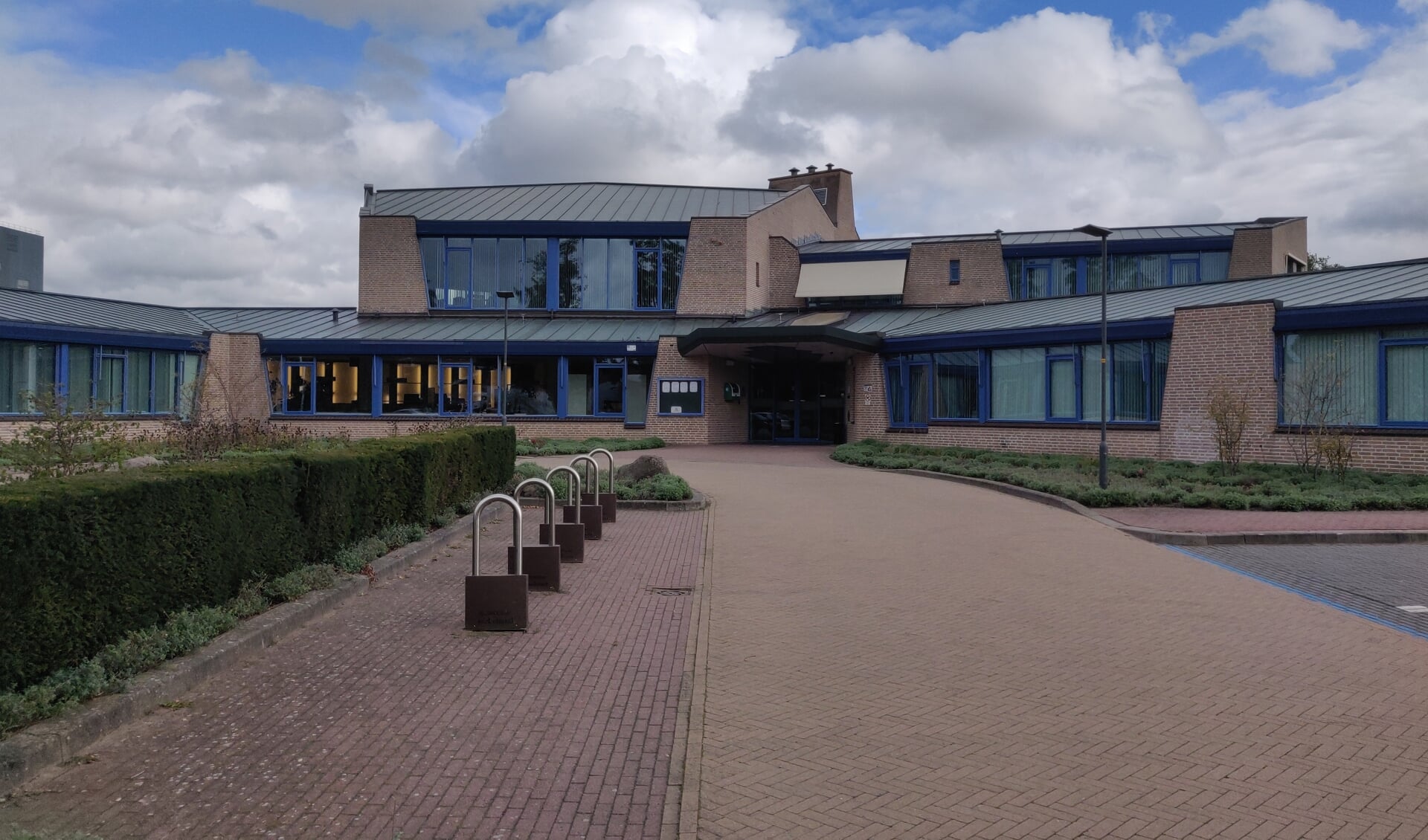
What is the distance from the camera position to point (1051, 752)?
202 inches

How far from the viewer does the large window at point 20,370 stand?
27719 millimetres

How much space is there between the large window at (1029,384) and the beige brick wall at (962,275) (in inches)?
272

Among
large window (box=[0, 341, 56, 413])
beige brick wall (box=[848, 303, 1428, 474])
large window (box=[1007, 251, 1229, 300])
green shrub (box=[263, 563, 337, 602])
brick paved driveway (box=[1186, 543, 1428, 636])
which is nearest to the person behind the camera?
green shrub (box=[263, 563, 337, 602])

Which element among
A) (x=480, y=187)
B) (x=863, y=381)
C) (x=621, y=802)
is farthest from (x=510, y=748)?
(x=480, y=187)

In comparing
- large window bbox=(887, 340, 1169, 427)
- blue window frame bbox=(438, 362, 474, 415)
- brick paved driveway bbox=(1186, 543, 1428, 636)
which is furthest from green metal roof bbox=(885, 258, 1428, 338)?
blue window frame bbox=(438, 362, 474, 415)

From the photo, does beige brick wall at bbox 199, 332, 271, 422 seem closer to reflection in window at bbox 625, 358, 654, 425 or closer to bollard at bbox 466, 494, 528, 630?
reflection in window at bbox 625, 358, 654, 425

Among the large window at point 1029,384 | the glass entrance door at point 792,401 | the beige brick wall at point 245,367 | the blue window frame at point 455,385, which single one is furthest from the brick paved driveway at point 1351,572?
the beige brick wall at point 245,367

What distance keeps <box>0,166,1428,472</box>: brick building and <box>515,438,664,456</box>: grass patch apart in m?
1.67

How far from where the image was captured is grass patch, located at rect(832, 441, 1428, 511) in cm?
1528

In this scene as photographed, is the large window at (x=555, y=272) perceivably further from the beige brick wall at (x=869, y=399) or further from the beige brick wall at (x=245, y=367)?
the beige brick wall at (x=869, y=399)

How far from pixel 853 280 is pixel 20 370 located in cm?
2628

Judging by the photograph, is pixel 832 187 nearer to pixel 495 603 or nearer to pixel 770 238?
pixel 770 238

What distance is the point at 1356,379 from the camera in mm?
19469

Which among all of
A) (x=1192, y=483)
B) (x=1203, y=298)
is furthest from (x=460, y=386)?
(x=1192, y=483)
